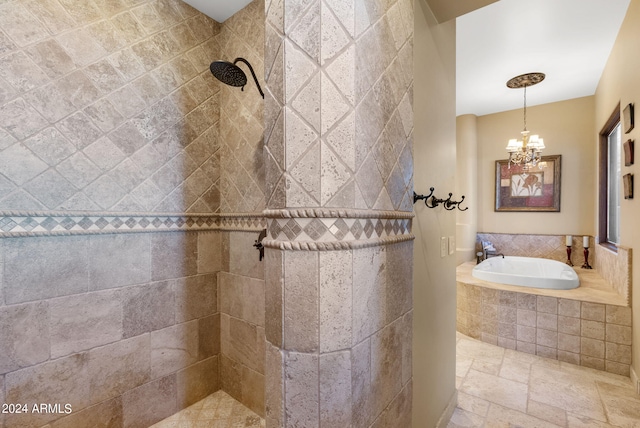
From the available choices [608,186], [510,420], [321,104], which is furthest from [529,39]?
[510,420]

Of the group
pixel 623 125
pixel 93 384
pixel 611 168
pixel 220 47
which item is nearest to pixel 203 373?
pixel 93 384

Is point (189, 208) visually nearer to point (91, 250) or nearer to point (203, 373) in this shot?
point (91, 250)

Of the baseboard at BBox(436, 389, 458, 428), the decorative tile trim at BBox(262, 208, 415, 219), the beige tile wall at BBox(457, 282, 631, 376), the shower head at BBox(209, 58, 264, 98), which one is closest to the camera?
the decorative tile trim at BBox(262, 208, 415, 219)

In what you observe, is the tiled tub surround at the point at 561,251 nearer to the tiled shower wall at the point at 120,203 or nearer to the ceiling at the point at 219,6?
the tiled shower wall at the point at 120,203

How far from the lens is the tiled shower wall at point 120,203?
132cm

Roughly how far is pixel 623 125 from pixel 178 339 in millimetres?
3908

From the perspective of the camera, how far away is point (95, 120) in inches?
59.4

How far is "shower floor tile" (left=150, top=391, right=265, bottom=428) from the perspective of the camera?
173cm

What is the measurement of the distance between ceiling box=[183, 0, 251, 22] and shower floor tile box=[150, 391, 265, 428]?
270 cm

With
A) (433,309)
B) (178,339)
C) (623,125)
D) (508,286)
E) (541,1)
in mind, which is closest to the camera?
(433,309)

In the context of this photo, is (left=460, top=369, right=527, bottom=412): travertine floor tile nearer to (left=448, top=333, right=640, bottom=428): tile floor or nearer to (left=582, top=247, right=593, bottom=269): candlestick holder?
(left=448, top=333, right=640, bottom=428): tile floor

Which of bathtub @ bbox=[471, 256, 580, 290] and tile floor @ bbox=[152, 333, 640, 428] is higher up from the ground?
bathtub @ bbox=[471, 256, 580, 290]

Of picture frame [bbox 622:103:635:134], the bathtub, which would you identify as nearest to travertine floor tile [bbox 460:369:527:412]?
the bathtub

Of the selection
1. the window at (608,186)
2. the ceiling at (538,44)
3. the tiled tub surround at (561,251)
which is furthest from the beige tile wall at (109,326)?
the window at (608,186)
